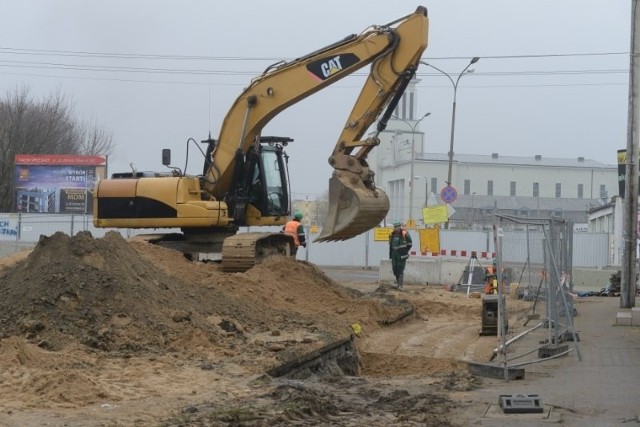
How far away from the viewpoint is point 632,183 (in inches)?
775

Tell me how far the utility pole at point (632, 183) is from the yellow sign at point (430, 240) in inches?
492

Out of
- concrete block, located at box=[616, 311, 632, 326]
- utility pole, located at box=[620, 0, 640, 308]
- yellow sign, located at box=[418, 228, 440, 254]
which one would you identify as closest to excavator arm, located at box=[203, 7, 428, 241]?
concrete block, located at box=[616, 311, 632, 326]

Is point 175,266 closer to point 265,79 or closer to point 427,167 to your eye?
point 265,79

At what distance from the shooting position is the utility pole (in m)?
19.5

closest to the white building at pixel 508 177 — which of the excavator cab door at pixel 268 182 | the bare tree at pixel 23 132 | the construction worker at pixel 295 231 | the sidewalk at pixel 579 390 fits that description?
the bare tree at pixel 23 132

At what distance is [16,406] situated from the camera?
804cm

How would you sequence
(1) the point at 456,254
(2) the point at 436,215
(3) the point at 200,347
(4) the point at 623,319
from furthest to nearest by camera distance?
(1) the point at 456,254 → (2) the point at 436,215 → (4) the point at 623,319 → (3) the point at 200,347

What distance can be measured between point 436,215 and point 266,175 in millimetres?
14297

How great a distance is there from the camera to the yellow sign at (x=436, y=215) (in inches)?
1264

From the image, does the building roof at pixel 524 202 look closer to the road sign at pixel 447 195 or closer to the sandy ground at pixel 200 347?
the road sign at pixel 447 195

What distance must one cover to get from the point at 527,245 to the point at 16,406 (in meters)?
7.52

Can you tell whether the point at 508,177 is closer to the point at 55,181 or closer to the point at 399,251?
the point at 55,181

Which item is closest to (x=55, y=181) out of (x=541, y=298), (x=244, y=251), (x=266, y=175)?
(x=266, y=175)

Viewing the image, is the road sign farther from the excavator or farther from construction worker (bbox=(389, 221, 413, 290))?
the excavator
